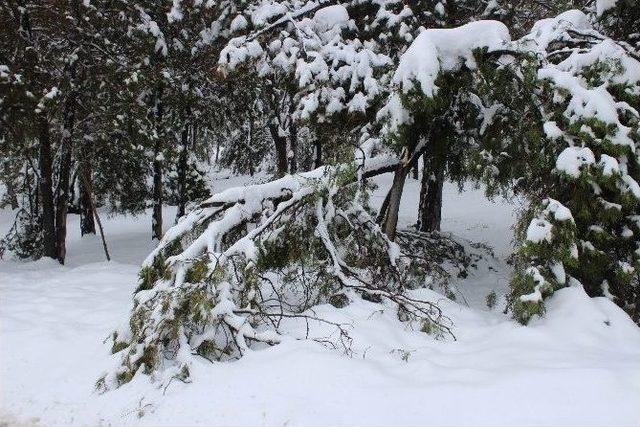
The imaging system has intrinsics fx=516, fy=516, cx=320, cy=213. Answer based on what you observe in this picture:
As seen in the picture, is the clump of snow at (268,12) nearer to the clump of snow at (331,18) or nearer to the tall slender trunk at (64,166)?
the clump of snow at (331,18)

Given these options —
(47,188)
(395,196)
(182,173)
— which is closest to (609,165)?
(395,196)

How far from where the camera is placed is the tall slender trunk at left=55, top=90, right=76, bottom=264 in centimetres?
1177

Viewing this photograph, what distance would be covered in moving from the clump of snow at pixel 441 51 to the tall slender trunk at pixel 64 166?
351 inches

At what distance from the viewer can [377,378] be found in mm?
3701

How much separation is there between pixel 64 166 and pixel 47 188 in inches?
35.1

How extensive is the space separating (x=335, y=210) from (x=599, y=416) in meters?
3.49

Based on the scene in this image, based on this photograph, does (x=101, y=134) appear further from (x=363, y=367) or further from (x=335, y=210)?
(x=363, y=367)

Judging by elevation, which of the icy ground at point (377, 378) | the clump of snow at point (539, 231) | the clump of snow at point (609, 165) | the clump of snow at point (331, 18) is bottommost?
the icy ground at point (377, 378)

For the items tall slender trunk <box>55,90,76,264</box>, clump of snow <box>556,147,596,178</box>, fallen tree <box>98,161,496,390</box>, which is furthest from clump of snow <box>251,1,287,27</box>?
tall slender trunk <box>55,90,76,264</box>

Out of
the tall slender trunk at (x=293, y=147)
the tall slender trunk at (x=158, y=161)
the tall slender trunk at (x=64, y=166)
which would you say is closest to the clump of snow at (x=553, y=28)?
the tall slender trunk at (x=158, y=161)

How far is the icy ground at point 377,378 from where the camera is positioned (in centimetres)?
320

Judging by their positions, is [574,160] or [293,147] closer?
[574,160]

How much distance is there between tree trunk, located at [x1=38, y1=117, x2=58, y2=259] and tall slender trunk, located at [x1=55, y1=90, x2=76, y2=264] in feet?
1.33

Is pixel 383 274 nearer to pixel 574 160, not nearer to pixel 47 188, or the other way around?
pixel 574 160
